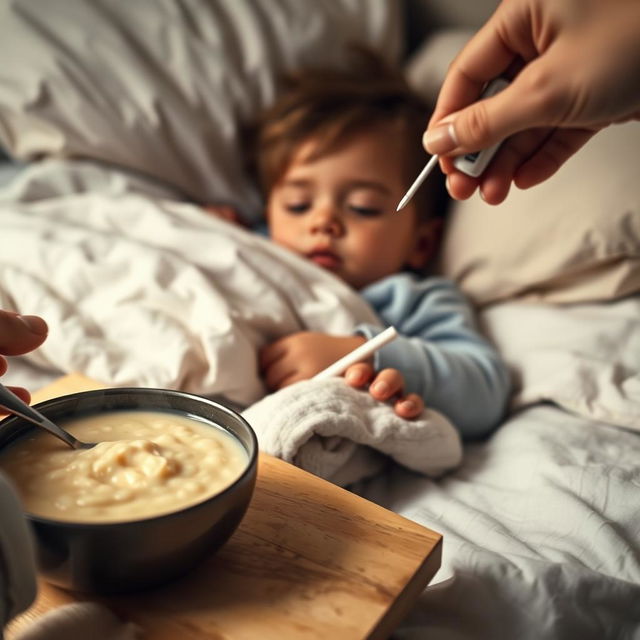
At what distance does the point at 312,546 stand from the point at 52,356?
20.4 inches

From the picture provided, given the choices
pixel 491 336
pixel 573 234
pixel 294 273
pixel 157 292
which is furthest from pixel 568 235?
pixel 157 292

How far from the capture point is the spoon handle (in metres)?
0.60

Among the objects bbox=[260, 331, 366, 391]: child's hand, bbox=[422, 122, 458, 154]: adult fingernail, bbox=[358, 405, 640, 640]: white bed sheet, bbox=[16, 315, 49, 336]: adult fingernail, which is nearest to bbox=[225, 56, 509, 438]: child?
bbox=[260, 331, 366, 391]: child's hand

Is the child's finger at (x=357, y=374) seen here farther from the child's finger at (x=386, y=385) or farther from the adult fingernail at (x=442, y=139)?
the adult fingernail at (x=442, y=139)

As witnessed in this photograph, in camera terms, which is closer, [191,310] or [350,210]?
[191,310]

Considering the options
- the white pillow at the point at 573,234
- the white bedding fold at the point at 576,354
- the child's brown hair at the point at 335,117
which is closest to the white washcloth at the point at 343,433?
the white bedding fold at the point at 576,354

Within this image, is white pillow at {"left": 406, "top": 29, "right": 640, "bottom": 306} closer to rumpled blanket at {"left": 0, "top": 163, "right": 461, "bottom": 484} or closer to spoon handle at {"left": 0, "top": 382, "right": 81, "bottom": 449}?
rumpled blanket at {"left": 0, "top": 163, "right": 461, "bottom": 484}

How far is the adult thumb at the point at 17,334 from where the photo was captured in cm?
66

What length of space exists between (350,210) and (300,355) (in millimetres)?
431

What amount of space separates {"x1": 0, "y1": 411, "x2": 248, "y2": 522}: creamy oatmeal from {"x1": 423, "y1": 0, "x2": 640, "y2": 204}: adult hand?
406 millimetres

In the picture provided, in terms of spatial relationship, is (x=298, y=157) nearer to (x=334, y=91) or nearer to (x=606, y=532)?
(x=334, y=91)

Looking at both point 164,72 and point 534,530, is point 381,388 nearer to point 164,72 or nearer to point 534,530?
point 534,530

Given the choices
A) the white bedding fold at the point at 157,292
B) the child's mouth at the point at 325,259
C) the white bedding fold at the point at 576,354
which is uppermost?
the white bedding fold at the point at 157,292

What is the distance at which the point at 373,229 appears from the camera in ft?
4.45
